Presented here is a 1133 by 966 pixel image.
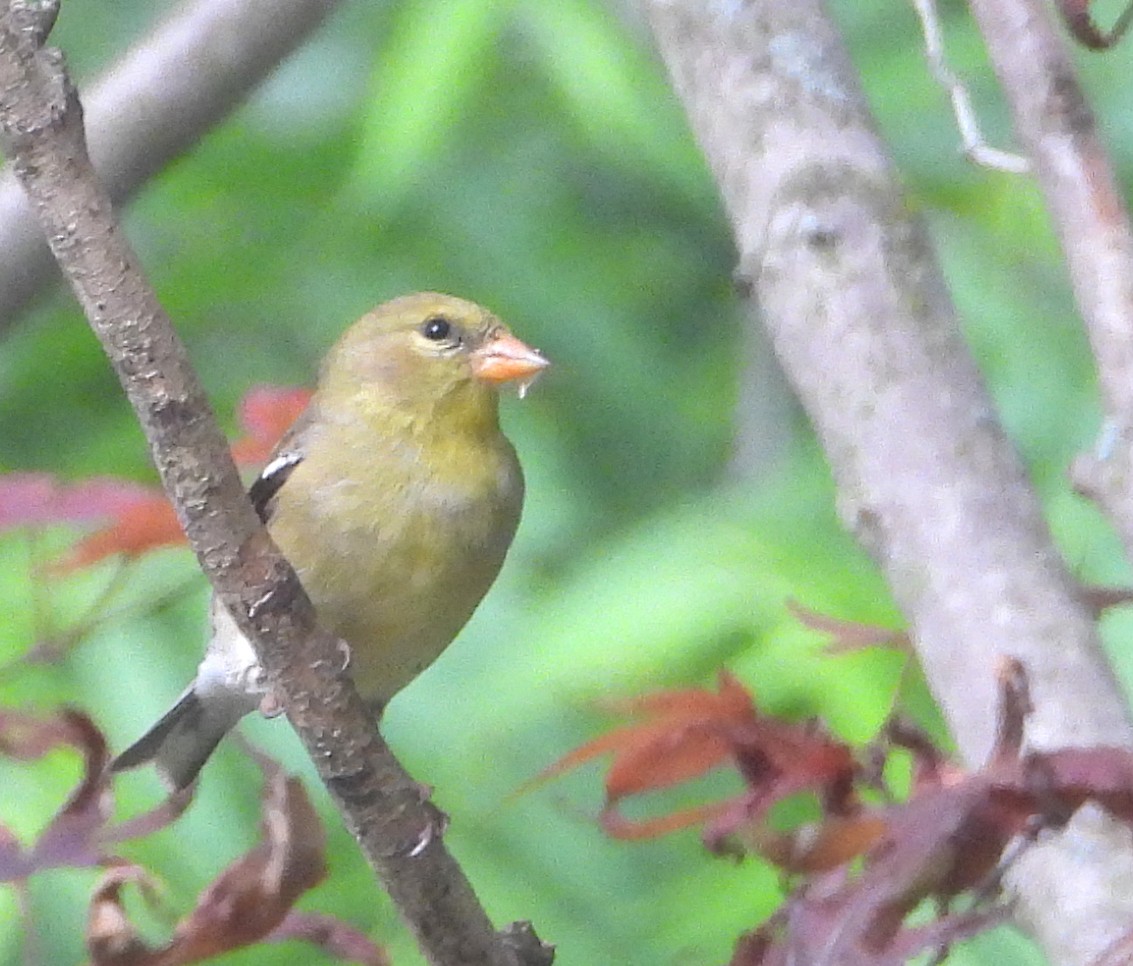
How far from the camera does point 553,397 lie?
300 centimetres

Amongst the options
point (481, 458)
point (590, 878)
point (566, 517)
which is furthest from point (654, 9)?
point (566, 517)

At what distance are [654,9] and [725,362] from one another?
1.86 meters

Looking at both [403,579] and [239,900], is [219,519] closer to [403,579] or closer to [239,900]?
[239,900]

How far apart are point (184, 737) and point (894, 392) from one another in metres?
1.17

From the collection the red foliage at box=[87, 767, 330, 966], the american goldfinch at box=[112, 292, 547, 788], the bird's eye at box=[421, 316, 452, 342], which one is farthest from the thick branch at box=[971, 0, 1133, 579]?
the bird's eye at box=[421, 316, 452, 342]

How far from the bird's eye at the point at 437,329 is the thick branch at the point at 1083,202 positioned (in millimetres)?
1409

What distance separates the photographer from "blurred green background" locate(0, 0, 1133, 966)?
76.4 inches

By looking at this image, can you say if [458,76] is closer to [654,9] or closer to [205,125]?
[205,125]

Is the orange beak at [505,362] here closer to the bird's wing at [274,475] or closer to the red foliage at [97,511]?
the bird's wing at [274,475]

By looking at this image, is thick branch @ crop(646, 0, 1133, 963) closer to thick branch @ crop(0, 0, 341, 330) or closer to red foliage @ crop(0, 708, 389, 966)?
red foliage @ crop(0, 708, 389, 966)

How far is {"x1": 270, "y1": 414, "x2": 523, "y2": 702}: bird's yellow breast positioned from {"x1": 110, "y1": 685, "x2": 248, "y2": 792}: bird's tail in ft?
0.57

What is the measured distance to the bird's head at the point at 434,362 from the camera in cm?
218

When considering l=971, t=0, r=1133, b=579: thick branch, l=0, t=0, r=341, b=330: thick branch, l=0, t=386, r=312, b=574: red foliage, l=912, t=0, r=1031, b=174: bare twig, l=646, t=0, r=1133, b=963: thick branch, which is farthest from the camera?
l=0, t=0, r=341, b=330: thick branch

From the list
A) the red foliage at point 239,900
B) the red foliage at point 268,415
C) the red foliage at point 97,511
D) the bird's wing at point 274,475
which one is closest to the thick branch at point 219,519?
the red foliage at point 239,900
